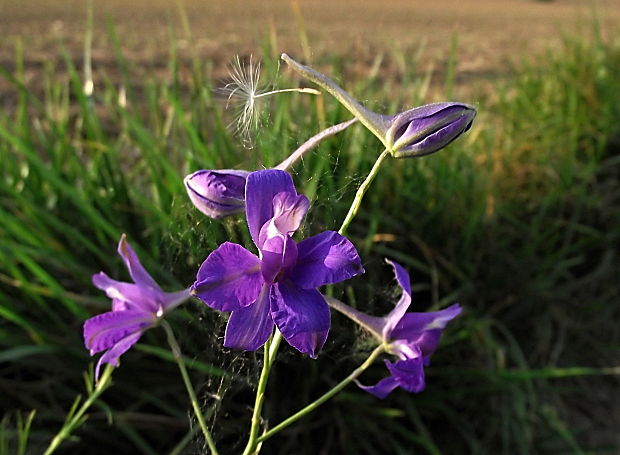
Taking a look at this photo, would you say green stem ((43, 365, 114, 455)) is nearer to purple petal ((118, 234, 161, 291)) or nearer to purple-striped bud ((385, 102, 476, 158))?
purple petal ((118, 234, 161, 291))

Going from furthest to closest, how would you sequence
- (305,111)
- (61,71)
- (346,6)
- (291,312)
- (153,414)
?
(346,6) → (61,71) → (305,111) → (153,414) → (291,312)

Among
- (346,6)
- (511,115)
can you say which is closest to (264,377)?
(511,115)

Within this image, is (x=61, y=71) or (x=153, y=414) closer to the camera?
(x=153, y=414)

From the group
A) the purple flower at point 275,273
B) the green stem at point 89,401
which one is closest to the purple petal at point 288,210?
the purple flower at point 275,273

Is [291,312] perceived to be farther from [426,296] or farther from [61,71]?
[61,71]

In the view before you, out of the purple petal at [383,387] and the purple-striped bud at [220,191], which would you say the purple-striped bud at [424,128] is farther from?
the purple petal at [383,387]

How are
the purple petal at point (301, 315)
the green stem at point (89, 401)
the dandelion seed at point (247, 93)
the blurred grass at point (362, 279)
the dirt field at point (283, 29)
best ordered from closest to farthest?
the purple petal at point (301, 315) < the dandelion seed at point (247, 93) < the green stem at point (89, 401) < the blurred grass at point (362, 279) < the dirt field at point (283, 29)
